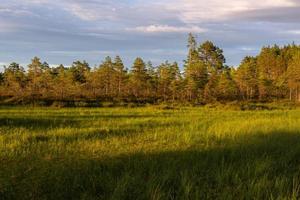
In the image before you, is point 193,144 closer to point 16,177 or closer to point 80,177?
point 80,177

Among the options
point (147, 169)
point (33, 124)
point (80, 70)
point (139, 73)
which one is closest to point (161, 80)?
point (139, 73)

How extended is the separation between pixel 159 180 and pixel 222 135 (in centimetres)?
702

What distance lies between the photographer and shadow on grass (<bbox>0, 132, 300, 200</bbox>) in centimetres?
580

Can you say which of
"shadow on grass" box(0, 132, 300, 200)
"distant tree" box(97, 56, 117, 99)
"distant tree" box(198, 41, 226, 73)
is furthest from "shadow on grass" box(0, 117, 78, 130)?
"distant tree" box(198, 41, 226, 73)

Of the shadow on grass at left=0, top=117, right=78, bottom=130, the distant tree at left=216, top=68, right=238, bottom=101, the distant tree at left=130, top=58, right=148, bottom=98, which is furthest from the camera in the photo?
the distant tree at left=216, top=68, right=238, bottom=101

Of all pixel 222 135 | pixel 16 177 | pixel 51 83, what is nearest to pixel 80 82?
pixel 51 83

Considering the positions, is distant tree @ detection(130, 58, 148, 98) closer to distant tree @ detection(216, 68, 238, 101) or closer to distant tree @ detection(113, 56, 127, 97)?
distant tree @ detection(113, 56, 127, 97)

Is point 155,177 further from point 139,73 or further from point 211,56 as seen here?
point 211,56

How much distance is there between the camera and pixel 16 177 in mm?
6535

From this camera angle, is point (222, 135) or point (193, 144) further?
point (222, 135)

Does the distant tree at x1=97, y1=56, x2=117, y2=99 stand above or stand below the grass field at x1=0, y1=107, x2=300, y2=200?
above

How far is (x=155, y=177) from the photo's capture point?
21.3 feet

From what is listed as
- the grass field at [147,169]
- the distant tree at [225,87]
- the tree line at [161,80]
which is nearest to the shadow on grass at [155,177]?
the grass field at [147,169]

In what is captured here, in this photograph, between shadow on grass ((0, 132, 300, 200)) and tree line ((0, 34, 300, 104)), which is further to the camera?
tree line ((0, 34, 300, 104))
